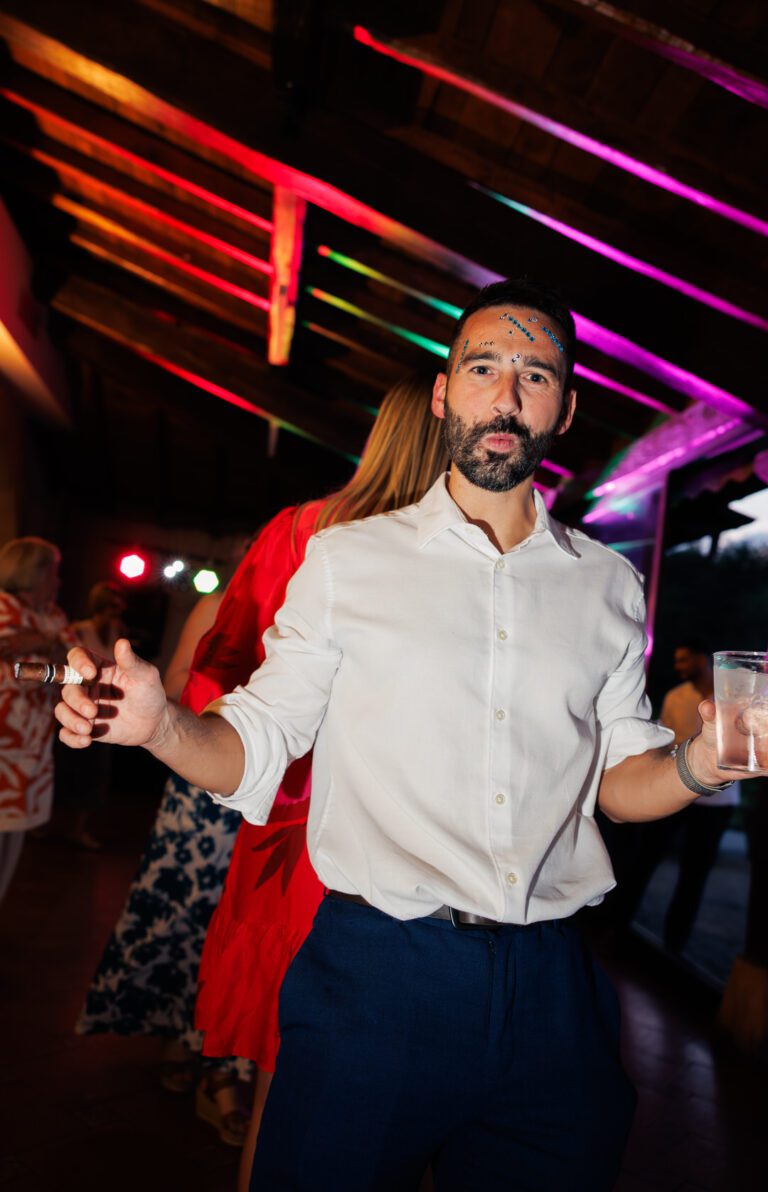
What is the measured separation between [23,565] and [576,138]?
8.55 ft

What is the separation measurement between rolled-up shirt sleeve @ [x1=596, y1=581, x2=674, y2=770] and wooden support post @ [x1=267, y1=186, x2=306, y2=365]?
3433 mm

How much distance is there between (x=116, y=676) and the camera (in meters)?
1.03

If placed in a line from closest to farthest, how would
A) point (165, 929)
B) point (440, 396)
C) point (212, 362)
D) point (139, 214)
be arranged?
point (440, 396) → point (165, 929) → point (139, 214) → point (212, 362)

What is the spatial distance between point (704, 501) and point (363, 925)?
14.3ft

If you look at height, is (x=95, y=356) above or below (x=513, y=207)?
above

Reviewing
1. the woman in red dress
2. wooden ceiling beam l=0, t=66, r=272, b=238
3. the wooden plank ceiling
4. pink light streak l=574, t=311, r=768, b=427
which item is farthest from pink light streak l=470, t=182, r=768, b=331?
the woman in red dress

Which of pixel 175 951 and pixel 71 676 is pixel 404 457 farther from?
pixel 175 951

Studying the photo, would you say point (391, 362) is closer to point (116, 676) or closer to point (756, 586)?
point (116, 676)

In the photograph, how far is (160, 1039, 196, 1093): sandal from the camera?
2.74 meters

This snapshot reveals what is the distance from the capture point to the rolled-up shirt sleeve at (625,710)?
4.37 feet

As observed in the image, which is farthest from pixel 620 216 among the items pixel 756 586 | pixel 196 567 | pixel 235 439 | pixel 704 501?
pixel 756 586

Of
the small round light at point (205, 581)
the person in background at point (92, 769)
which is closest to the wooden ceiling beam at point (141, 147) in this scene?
the person in background at point (92, 769)

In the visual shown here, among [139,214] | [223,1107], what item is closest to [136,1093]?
[223,1107]

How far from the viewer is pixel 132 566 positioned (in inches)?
96.7
